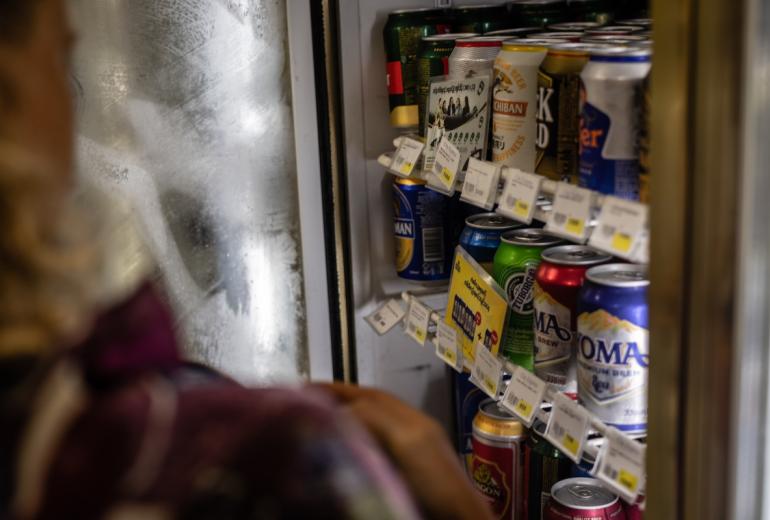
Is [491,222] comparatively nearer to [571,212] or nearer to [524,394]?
[524,394]

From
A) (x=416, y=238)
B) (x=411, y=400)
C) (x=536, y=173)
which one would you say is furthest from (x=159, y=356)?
(x=411, y=400)

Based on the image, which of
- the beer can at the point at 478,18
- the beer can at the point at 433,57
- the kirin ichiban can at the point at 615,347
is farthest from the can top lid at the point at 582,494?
the beer can at the point at 478,18

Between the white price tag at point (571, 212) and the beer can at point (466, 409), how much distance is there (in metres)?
0.95

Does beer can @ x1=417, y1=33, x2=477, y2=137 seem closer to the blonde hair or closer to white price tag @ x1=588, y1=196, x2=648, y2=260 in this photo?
white price tag @ x1=588, y1=196, x2=648, y2=260

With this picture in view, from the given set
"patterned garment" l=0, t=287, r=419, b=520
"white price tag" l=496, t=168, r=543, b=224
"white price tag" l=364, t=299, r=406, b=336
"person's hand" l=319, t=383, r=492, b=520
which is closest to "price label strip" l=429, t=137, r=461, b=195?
"white price tag" l=496, t=168, r=543, b=224

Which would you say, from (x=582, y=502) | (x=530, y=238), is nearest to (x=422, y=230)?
→ (x=530, y=238)

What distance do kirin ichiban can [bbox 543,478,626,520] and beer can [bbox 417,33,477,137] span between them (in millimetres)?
887

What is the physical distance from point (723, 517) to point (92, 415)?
0.81 meters

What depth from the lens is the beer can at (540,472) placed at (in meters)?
1.87

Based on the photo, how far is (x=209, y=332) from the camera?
239cm

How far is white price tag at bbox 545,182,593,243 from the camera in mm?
1367

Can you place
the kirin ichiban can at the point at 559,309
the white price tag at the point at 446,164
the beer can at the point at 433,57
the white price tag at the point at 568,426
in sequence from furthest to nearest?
the beer can at the point at 433,57, the white price tag at the point at 446,164, the kirin ichiban can at the point at 559,309, the white price tag at the point at 568,426

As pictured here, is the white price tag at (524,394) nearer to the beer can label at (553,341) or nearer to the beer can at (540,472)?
the beer can label at (553,341)

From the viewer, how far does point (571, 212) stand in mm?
1396
